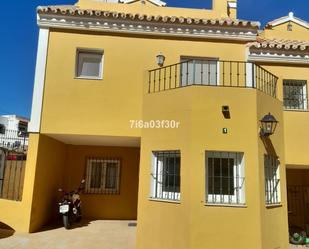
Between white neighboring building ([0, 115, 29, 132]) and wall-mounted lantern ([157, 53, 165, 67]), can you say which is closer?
wall-mounted lantern ([157, 53, 165, 67])

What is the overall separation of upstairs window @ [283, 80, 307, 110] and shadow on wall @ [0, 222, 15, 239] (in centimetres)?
1160

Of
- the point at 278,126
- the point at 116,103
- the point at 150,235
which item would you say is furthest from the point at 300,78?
the point at 150,235

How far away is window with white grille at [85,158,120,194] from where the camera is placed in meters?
14.4

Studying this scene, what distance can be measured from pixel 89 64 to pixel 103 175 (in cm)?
554

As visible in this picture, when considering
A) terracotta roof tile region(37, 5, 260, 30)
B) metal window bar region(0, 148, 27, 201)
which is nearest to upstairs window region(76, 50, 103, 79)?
terracotta roof tile region(37, 5, 260, 30)

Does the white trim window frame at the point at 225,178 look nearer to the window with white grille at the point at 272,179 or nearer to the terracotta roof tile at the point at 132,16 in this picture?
the window with white grille at the point at 272,179

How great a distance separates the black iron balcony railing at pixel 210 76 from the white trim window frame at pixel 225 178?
116 inches

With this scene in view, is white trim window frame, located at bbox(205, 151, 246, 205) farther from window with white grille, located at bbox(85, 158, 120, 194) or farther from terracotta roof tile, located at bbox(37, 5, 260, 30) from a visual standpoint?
window with white grille, located at bbox(85, 158, 120, 194)

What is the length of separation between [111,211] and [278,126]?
8550 mm

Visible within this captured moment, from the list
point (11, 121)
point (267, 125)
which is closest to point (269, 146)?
point (267, 125)

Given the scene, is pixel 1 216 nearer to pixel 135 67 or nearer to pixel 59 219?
pixel 59 219

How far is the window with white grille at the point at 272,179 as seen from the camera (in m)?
8.95

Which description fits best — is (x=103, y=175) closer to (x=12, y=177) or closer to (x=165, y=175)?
(x=12, y=177)
